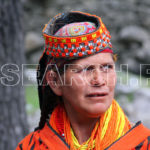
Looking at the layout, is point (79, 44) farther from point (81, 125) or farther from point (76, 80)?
point (81, 125)

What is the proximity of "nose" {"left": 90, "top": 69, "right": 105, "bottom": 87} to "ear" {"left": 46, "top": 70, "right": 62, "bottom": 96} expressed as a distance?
0.33 metres

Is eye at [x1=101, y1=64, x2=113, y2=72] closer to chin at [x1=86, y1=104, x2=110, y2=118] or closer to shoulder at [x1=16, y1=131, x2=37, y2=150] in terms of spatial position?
chin at [x1=86, y1=104, x2=110, y2=118]

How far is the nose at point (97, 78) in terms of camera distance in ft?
6.32

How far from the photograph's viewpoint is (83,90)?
6.43ft

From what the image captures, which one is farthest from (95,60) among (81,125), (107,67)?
(81,125)

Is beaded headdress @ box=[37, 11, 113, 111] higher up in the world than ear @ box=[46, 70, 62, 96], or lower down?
higher up

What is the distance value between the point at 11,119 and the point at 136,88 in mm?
4372

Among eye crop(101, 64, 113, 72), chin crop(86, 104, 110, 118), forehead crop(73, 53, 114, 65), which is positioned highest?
forehead crop(73, 53, 114, 65)

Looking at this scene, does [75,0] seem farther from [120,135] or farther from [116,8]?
[120,135]

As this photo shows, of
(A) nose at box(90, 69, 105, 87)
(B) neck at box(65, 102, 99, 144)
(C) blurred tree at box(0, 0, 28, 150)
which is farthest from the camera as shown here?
(C) blurred tree at box(0, 0, 28, 150)

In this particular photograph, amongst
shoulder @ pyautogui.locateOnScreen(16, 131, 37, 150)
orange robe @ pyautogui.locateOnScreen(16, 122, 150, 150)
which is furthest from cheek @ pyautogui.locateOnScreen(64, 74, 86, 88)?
shoulder @ pyautogui.locateOnScreen(16, 131, 37, 150)

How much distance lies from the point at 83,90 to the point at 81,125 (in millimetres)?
365

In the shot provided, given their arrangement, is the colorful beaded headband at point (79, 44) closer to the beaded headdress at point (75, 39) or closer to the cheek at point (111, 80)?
the beaded headdress at point (75, 39)

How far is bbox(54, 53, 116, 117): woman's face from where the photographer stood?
76.6 inches
